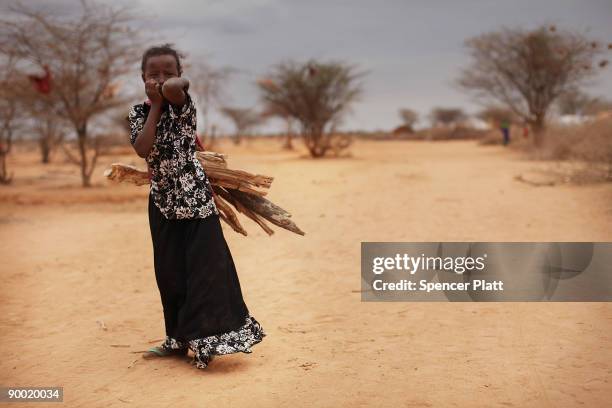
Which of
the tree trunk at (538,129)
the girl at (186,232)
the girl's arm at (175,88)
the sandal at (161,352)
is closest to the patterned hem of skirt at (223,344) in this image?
the girl at (186,232)

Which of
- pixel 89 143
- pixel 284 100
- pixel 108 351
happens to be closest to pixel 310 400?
pixel 108 351

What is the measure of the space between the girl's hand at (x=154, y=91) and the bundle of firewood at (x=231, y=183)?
47cm

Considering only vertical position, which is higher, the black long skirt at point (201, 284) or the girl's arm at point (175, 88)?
the girl's arm at point (175, 88)

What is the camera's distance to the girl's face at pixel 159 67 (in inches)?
127

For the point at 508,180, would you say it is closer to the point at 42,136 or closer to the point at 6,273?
the point at 6,273

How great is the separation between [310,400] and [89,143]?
1354cm

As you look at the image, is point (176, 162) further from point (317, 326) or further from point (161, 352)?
point (317, 326)

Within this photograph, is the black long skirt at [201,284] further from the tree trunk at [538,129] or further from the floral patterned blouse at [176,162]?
the tree trunk at [538,129]

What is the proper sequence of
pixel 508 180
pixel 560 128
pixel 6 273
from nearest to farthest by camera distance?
pixel 6 273, pixel 508 180, pixel 560 128

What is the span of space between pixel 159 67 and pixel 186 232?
846mm

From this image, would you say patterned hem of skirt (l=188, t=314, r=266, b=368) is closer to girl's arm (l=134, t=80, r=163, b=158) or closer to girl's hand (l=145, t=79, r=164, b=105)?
girl's arm (l=134, t=80, r=163, b=158)

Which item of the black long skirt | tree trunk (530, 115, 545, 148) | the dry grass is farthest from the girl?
tree trunk (530, 115, 545, 148)

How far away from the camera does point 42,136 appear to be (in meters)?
22.8

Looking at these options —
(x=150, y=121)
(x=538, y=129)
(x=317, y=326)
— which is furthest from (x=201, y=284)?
(x=538, y=129)
